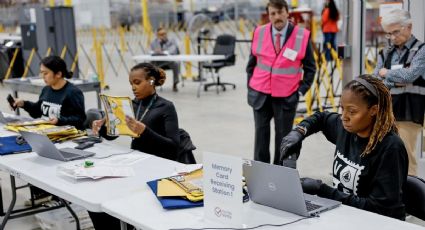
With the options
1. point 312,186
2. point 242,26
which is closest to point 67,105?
point 312,186

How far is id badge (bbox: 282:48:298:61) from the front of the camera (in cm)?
408

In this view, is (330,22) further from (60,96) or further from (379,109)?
(379,109)

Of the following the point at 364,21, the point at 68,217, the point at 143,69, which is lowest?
the point at 68,217

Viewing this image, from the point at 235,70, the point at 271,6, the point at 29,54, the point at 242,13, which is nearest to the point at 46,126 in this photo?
the point at 271,6

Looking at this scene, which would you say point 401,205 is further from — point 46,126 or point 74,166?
point 46,126

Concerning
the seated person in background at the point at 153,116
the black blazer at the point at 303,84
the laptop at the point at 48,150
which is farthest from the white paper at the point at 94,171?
the black blazer at the point at 303,84

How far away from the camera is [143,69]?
3.34 m

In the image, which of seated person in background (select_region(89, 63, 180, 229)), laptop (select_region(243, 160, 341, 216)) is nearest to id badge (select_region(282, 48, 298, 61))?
seated person in background (select_region(89, 63, 180, 229))

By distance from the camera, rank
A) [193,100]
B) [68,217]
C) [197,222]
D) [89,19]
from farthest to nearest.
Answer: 1. [89,19]
2. [193,100]
3. [68,217]
4. [197,222]

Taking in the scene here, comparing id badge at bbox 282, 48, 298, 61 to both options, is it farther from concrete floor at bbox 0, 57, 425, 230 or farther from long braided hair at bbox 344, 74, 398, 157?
long braided hair at bbox 344, 74, 398, 157

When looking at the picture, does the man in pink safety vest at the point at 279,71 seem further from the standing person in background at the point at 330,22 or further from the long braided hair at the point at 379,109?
the standing person in background at the point at 330,22

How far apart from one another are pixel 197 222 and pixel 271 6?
2340 millimetres

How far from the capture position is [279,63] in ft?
13.5

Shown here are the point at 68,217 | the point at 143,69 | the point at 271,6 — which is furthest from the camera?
the point at 271,6
